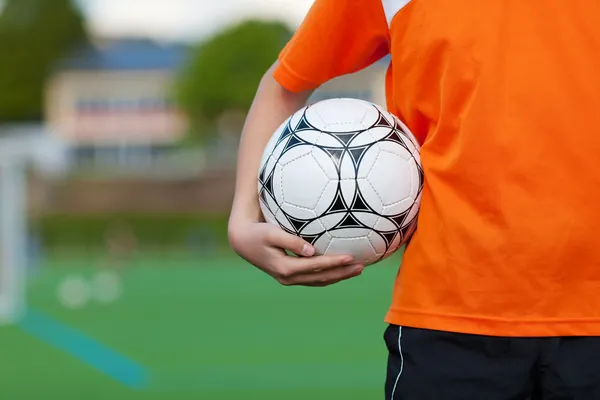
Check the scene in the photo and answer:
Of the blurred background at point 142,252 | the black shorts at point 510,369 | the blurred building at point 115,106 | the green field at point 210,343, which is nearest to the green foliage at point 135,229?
the blurred background at point 142,252

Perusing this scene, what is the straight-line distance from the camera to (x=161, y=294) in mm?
15586

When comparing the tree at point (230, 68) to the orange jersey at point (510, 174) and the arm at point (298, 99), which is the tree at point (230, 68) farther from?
the orange jersey at point (510, 174)

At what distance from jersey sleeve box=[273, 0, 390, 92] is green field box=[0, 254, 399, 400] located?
466 cm

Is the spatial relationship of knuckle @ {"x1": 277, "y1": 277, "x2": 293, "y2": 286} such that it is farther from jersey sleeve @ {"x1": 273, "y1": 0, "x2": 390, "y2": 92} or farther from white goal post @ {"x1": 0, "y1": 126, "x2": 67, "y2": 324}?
white goal post @ {"x1": 0, "y1": 126, "x2": 67, "y2": 324}

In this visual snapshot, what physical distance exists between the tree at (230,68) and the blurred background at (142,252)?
2.4 inches

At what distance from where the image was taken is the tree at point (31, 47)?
5772 centimetres

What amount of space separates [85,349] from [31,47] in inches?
1982

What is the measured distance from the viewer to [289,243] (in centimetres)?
204

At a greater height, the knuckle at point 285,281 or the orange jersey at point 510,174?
the orange jersey at point 510,174

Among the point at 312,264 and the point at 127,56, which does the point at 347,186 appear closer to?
the point at 312,264

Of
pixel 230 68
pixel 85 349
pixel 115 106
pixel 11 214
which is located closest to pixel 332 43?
pixel 85 349

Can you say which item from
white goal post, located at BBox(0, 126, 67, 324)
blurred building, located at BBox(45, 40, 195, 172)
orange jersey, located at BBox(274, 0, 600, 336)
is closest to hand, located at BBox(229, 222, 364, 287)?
orange jersey, located at BBox(274, 0, 600, 336)

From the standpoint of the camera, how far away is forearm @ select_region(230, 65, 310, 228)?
225cm

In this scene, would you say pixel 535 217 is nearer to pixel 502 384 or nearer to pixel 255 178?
pixel 502 384
